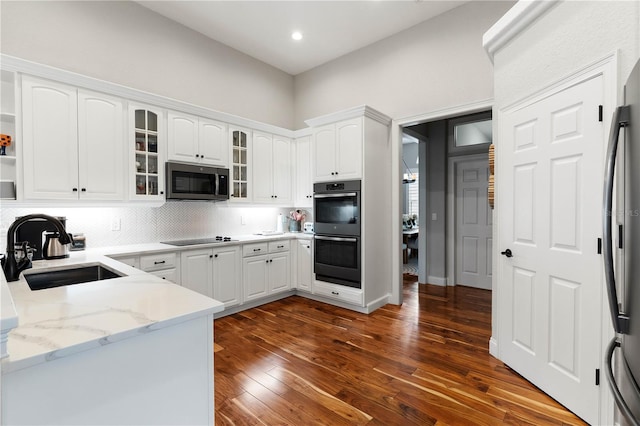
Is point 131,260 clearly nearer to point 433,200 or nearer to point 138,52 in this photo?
point 138,52

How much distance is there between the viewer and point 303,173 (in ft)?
15.0

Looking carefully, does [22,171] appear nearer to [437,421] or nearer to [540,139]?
[437,421]

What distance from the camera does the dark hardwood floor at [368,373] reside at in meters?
1.91

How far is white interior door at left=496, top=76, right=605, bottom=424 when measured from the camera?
1818mm

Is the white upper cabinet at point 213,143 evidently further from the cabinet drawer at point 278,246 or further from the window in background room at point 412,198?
the window in background room at point 412,198

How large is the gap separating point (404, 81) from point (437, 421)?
356 centimetres

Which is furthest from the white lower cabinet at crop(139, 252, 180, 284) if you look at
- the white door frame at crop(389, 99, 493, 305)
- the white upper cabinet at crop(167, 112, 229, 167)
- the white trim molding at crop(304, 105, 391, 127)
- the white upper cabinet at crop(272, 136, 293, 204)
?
the white door frame at crop(389, 99, 493, 305)

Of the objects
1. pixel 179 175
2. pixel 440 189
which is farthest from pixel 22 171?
pixel 440 189

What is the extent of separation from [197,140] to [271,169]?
3.70 feet

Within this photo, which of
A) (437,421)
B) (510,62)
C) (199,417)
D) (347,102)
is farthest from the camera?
(347,102)

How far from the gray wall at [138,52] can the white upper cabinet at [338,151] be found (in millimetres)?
1227

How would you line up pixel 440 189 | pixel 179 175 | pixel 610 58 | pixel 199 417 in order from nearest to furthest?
pixel 199 417, pixel 610 58, pixel 179 175, pixel 440 189

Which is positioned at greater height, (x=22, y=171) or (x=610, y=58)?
(x=610, y=58)

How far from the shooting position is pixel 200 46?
3.96 meters
